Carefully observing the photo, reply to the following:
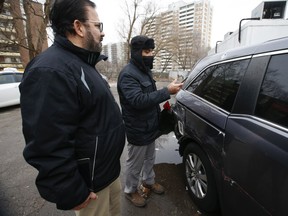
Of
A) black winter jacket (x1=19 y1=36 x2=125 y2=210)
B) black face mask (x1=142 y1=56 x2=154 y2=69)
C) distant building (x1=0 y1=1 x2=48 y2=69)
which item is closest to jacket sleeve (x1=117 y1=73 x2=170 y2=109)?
black face mask (x1=142 y1=56 x2=154 y2=69)

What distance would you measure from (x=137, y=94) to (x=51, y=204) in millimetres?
1782

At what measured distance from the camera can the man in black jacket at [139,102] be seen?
1.99 meters

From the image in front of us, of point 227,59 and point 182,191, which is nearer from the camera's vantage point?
point 227,59

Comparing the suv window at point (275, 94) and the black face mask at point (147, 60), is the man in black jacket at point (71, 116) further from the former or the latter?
the suv window at point (275, 94)

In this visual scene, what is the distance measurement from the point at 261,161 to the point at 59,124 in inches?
50.0

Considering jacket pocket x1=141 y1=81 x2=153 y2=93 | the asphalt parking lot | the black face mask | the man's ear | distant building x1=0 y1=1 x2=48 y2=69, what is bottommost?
the asphalt parking lot

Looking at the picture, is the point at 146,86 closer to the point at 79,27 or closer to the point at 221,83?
the point at 221,83

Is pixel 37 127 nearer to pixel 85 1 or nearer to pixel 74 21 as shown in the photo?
pixel 74 21

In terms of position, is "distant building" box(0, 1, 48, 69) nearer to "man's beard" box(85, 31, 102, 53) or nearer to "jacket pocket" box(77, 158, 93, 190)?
"man's beard" box(85, 31, 102, 53)

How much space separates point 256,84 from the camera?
1.50 meters

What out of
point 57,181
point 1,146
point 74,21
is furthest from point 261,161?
point 1,146

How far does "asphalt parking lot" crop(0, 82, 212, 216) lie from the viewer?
231cm

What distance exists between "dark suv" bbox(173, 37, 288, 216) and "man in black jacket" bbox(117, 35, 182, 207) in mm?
481

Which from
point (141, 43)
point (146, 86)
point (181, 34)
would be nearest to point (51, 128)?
point (146, 86)
